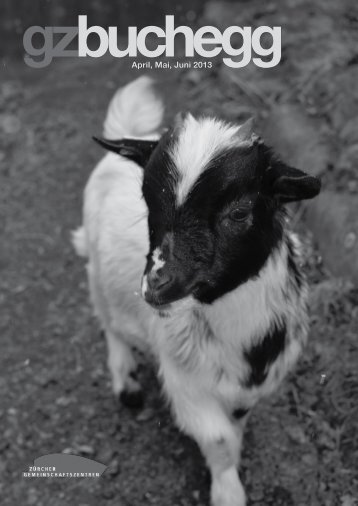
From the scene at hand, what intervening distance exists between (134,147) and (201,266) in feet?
1.94

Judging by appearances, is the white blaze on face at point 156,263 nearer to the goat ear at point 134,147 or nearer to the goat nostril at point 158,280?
the goat nostril at point 158,280

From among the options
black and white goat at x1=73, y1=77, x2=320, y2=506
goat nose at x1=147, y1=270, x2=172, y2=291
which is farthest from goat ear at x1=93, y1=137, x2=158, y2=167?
goat nose at x1=147, y1=270, x2=172, y2=291

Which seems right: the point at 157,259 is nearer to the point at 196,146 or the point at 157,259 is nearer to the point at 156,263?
the point at 156,263

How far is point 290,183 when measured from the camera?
2422mm

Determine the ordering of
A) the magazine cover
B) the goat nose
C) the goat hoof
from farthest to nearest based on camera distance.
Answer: the goat hoof → the magazine cover → the goat nose

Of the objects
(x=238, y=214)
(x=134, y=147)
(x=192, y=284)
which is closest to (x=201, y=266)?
(x=192, y=284)

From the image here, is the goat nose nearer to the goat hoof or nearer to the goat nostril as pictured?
the goat nostril

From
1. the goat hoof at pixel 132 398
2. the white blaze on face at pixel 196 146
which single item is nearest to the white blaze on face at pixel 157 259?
the white blaze on face at pixel 196 146

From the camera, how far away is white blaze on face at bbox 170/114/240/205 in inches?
93.1

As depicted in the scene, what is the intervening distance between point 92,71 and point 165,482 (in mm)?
4634

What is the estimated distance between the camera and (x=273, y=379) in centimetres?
310

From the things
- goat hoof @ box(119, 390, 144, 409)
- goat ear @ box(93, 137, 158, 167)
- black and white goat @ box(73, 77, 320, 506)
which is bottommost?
goat hoof @ box(119, 390, 144, 409)

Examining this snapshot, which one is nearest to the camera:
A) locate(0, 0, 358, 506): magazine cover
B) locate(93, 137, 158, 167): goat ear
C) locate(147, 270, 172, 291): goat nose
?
locate(147, 270, 172, 291): goat nose

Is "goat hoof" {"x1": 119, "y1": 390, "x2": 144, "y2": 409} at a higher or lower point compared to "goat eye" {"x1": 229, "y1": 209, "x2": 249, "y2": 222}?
lower
